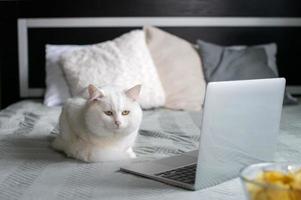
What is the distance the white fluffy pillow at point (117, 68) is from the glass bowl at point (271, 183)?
153 cm

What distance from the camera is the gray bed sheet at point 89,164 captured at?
122cm

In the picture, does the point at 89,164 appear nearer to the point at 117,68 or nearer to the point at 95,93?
the point at 95,93

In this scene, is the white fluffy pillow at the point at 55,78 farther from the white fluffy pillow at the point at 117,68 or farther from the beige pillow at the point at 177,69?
the beige pillow at the point at 177,69

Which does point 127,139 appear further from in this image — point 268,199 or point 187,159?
point 268,199

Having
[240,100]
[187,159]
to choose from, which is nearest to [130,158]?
[187,159]

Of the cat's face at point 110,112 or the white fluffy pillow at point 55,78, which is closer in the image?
the cat's face at point 110,112

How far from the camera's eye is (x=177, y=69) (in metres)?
2.70

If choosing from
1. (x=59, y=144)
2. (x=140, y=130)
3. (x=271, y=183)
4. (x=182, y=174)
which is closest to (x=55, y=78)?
(x=140, y=130)

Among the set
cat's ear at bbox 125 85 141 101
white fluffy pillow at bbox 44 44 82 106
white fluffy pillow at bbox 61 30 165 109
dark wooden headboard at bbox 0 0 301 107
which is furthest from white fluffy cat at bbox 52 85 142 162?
dark wooden headboard at bbox 0 0 301 107

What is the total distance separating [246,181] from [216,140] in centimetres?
31

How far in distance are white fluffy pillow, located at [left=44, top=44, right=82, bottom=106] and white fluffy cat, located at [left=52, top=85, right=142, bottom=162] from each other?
3.43 feet

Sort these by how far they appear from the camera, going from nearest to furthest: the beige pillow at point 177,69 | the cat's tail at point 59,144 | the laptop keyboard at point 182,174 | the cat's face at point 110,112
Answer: the laptop keyboard at point 182,174 < the cat's face at point 110,112 < the cat's tail at point 59,144 < the beige pillow at point 177,69

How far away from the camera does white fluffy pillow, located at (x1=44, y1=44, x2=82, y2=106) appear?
8.56ft

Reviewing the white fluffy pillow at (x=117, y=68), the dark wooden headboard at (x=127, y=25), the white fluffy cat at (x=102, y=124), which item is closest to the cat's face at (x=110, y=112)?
the white fluffy cat at (x=102, y=124)
